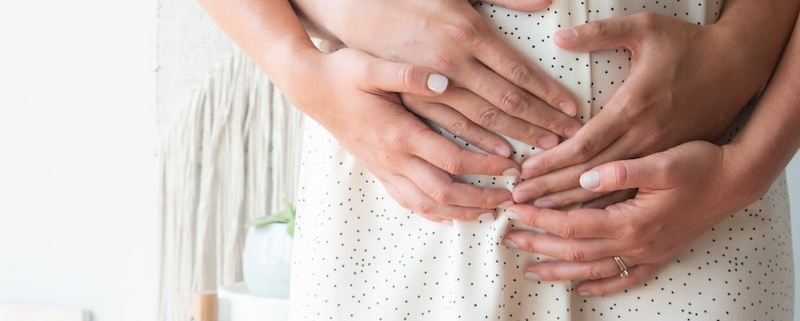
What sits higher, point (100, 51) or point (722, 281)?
point (100, 51)

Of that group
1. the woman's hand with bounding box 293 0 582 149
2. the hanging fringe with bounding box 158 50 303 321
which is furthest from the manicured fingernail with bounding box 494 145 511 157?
the hanging fringe with bounding box 158 50 303 321

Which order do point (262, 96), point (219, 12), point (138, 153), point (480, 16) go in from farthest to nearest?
1. point (138, 153)
2. point (262, 96)
3. point (219, 12)
4. point (480, 16)

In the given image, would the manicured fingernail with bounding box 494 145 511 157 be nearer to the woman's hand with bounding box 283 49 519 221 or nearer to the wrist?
the woman's hand with bounding box 283 49 519 221

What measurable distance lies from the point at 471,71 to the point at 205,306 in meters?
0.79

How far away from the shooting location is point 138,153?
1.86 metres

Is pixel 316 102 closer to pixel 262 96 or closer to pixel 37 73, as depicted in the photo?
pixel 262 96

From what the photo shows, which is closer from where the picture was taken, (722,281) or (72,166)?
(722,281)

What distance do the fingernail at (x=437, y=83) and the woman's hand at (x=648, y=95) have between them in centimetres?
8

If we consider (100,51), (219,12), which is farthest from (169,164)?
(219,12)

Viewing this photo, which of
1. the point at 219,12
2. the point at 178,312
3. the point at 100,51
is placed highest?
the point at 100,51

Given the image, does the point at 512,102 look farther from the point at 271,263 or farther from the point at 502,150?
the point at 271,263

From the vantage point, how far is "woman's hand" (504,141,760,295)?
1.98ft

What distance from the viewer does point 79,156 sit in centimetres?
194

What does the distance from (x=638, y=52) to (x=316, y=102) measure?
217mm
